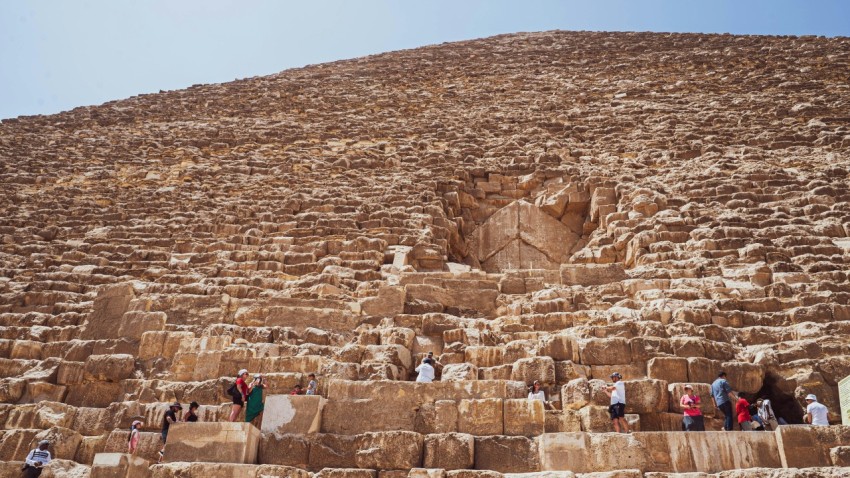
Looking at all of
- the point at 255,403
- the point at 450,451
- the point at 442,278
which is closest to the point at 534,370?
the point at 450,451

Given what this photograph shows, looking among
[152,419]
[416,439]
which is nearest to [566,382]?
[416,439]

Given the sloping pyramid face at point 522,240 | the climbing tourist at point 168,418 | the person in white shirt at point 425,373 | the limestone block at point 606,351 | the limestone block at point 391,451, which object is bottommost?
the limestone block at point 391,451

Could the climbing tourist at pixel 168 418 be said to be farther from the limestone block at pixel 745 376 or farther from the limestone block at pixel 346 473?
the limestone block at pixel 745 376

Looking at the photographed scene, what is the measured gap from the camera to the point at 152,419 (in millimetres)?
6234

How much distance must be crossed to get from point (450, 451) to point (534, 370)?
1.26 metres

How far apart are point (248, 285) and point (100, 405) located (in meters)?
2.21

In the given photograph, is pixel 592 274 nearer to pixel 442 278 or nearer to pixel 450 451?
pixel 442 278

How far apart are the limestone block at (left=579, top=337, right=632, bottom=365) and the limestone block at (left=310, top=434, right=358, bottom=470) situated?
2.33 metres

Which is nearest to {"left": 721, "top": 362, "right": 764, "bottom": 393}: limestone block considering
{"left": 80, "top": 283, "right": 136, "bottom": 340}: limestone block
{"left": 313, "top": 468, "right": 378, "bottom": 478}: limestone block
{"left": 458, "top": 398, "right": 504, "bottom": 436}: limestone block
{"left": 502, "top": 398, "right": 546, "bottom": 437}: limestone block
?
{"left": 502, "top": 398, "right": 546, "bottom": 437}: limestone block

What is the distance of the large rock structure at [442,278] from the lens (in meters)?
5.48

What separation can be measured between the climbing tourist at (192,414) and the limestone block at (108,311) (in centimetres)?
201

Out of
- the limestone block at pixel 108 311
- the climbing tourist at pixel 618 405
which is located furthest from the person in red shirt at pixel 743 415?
the limestone block at pixel 108 311

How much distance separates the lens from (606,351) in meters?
6.38

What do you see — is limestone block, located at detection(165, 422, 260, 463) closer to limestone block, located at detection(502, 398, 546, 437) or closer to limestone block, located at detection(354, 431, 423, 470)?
limestone block, located at detection(354, 431, 423, 470)
